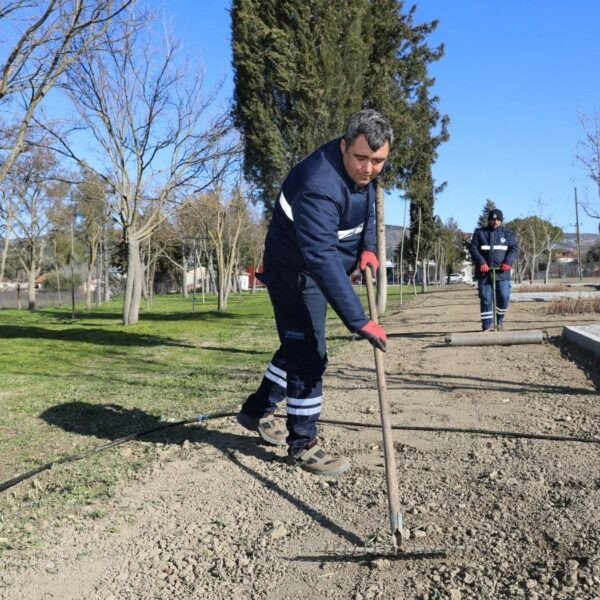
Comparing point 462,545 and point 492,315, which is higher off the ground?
point 492,315

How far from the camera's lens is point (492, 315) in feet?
31.7

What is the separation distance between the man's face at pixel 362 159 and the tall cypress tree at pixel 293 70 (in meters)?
10.1

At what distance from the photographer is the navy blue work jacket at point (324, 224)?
3092mm

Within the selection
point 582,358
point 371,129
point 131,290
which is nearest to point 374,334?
point 371,129

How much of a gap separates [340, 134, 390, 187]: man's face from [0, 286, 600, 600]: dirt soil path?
164cm

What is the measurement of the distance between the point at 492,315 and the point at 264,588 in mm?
8062

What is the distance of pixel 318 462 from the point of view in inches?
137

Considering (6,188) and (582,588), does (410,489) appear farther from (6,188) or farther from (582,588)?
(6,188)

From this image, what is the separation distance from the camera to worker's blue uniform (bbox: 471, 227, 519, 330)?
9570 mm

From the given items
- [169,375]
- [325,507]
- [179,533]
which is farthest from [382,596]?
[169,375]

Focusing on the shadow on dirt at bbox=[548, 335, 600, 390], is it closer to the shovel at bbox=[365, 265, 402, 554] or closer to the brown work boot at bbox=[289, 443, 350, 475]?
the brown work boot at bbox=[289, 443, 350, 475]

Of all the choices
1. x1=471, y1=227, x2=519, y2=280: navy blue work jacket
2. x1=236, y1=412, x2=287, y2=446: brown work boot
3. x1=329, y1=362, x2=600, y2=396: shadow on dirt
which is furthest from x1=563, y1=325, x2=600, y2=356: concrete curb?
x1=236, y1=412, x2=287, y2=446: brown work boot

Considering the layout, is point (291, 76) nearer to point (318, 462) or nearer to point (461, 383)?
point (461, 383)

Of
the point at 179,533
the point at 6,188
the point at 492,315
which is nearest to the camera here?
the point at 179,533
